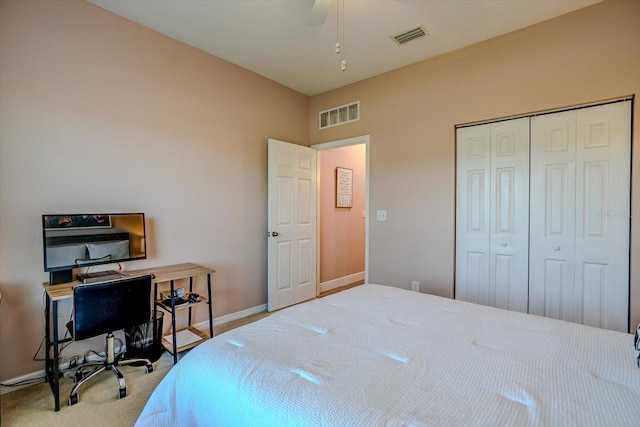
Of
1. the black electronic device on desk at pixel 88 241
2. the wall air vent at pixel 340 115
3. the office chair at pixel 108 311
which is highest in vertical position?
the wall air vent at pixel 340 115

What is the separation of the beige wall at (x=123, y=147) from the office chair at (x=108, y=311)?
464mm

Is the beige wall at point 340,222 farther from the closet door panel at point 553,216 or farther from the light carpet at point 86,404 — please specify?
the light carpet at point 86,404

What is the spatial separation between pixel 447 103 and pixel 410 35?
75cm

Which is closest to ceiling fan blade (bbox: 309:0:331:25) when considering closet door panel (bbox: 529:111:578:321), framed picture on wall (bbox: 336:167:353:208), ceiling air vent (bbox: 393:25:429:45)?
ceiling air vent (bbox: 393:25:429:45)

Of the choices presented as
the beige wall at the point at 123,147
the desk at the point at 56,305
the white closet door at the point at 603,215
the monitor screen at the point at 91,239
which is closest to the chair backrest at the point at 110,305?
the desk at the point at 56,305

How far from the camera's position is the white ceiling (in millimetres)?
2309

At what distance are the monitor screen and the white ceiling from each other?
1.63 meters

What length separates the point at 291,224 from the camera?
3783mm

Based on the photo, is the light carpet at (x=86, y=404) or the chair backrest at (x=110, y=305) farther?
the chair backrest at (x=110, y=305)

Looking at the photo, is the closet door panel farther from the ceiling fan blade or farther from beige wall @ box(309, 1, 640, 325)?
the ceiling fan blade

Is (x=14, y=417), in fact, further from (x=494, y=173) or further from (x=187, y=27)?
(x=494, y=173)

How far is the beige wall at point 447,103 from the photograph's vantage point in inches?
89.3

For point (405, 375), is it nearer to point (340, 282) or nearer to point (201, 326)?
point (201, 326)

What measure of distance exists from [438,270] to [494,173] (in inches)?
42.0
